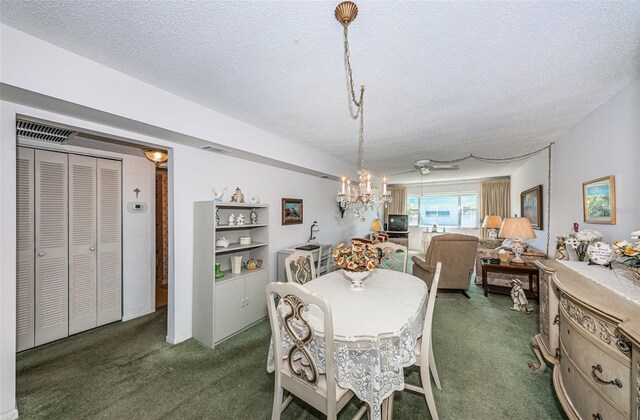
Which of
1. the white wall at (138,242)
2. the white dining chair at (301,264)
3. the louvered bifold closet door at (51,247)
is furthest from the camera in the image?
the white wall at (138,242)

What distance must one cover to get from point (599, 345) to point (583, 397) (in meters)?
0.36

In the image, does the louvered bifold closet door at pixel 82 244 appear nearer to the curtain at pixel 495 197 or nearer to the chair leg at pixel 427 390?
the chair leg at pixel 427 390

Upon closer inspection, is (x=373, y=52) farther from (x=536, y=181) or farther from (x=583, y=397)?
(x=536, y=181)

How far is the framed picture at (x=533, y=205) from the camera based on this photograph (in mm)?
3902

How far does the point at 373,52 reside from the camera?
1554 millimetres

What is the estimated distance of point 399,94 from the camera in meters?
2.12

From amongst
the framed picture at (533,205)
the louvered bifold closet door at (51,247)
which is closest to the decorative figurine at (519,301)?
the framed picture at (533,205)

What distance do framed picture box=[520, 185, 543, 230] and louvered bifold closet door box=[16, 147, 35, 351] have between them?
270 inches

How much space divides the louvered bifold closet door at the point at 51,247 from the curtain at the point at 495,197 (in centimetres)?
893

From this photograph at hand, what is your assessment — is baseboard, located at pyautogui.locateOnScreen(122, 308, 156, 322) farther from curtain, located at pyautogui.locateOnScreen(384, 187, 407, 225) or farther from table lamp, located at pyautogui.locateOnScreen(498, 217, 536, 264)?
curtain, located at pyautogui.locateOnScreen(384, 187, 407, 225)

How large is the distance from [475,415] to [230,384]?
73.1 inches

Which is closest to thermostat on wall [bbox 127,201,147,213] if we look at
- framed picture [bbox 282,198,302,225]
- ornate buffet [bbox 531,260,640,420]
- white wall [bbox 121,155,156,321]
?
white wall [bbox 121,155,156,321]

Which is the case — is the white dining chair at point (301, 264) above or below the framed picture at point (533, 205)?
below

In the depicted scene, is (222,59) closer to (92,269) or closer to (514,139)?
(92,269)
